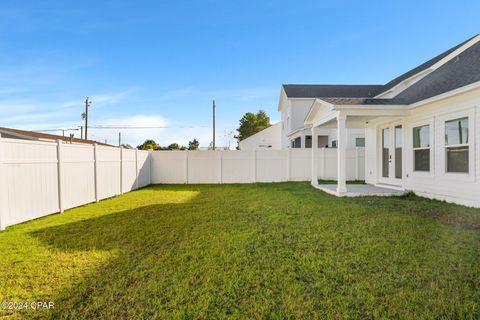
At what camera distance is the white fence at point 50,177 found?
4.83 meters

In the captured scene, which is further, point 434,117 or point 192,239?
point 434,117

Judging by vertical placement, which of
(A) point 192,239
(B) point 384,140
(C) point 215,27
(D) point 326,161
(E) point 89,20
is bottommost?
(A) point 192,239

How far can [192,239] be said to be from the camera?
4082 millimetres

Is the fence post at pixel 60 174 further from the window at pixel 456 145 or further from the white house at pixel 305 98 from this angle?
the white house at pixel 305 98

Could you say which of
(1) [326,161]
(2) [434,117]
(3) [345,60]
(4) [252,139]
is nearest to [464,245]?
(2) [434,117]

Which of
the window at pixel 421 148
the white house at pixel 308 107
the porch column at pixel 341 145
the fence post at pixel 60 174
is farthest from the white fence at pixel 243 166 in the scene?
the fence post at pixel 60 174

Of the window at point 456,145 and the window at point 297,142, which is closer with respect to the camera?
the window at point 456,145

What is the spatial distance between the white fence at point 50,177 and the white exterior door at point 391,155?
9.69 m

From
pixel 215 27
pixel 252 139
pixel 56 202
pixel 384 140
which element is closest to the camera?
pixel 56 202

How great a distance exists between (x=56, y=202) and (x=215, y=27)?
9.43m

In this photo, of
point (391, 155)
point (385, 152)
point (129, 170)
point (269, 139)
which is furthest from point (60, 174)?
point (269, 139)

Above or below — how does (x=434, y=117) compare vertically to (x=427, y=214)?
above

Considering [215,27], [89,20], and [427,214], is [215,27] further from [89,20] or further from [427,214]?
[427,214]

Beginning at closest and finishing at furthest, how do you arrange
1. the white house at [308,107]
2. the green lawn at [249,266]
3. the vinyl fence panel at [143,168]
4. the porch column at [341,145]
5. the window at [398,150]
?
the green lawn at [249,266] < the porch column at [341,145] < the window at [398,150] < the vinyl fence panel at [143,168] < the white house at [308,107]
